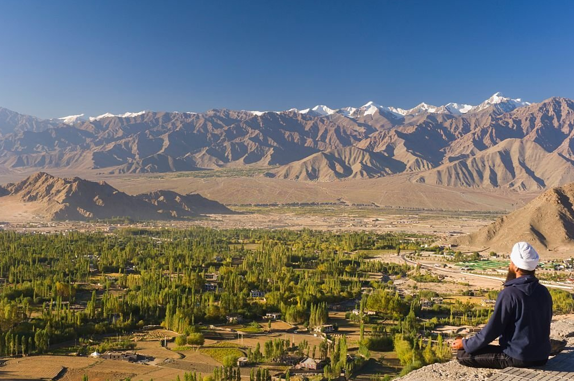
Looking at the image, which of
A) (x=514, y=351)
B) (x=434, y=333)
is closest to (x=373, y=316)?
(x=434, y=333)

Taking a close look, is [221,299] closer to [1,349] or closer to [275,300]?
[275,300]

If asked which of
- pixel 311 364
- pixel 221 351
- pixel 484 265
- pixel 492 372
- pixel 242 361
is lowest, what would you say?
pixel 221 351

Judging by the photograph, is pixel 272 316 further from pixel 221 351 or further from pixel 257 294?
pixel 221 351

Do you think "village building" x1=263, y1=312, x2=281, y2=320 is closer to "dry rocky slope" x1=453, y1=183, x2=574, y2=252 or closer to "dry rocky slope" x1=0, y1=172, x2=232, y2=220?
"dry rocky slope" x1=453, y1=183, x2=574, y2=252

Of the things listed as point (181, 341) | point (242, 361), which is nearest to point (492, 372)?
point (242, 361)

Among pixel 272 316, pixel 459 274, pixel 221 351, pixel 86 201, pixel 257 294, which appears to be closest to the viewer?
pixel 221 351

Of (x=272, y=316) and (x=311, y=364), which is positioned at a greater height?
(x=311, y=364)

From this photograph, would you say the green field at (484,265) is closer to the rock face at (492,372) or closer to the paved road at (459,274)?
the paved road at (459,274)
